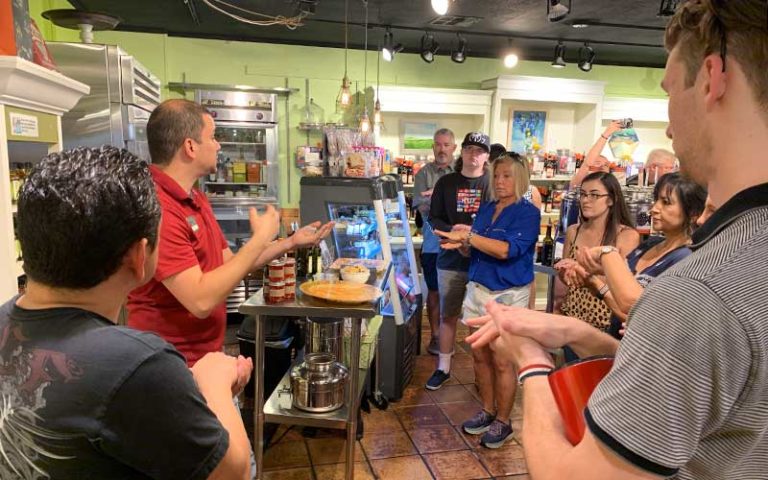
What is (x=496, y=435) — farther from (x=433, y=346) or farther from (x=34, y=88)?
(x=34, y=88)

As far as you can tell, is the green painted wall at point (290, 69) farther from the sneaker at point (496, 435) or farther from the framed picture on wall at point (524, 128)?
the sneaker at point (496, 435)

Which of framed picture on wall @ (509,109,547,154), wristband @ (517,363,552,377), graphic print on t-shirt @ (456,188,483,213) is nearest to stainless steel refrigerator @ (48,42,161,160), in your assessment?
graphic print on t-shirt @ (456,188,483,213)

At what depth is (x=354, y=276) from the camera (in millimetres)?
2520

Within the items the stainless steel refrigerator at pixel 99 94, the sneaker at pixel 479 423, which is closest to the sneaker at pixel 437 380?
the sneaker at pixel 479 423

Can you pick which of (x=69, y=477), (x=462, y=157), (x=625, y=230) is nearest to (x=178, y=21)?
(x=462, y=157)

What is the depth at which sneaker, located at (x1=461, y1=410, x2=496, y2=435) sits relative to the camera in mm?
3186

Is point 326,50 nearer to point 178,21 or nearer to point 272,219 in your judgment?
point 178,21

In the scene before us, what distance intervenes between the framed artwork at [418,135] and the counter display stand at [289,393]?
3.79 m

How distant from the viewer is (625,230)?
279cm

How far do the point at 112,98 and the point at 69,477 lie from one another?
3.27 meters

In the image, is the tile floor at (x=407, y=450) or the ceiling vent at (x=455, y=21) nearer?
the tile floor at (x=407, y=450)

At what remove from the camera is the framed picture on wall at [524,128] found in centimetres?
619

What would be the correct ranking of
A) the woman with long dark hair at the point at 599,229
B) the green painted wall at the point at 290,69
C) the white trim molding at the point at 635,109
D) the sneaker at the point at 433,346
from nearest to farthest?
the woman with long dark hair at the point at 599,229, the sneaker at the point at 433,346, the green painted wall at the point at 290,69, the white trim molding at the point at 635,109

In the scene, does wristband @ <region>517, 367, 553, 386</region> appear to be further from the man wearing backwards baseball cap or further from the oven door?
the oven door
